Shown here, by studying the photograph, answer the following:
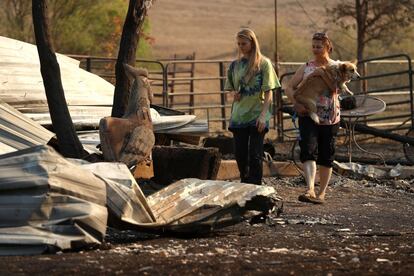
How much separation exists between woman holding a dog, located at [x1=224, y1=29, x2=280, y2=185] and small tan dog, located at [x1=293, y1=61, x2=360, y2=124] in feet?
1.33

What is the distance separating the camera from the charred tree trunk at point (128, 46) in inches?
428

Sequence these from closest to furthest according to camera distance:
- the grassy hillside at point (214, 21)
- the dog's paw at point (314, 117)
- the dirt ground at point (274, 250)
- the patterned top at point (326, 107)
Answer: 1. the dirt ground at point (274, 250)
2. the dog's paw at point (314, 117)
3. the patterned top at point (326, 107)
4. the grassy hillside at point (214, 21)

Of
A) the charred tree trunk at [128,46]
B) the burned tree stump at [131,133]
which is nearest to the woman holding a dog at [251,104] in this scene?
the burned tree stump at [131,133]

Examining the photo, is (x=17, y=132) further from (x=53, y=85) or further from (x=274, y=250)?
(x=274, y=250)

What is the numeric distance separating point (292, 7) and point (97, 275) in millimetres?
84708

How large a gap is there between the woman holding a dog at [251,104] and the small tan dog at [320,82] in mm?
404

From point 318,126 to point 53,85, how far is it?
2.61 metres

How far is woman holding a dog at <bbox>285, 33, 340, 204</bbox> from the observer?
425 inches

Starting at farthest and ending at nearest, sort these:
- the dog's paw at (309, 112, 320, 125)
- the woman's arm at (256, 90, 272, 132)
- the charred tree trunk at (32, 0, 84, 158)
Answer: the dog's paw at (309, 112, 320, 125), the charred tree trunk at (32, 0, 84, 158), the woman's arm at (256, 90, 272, 132)

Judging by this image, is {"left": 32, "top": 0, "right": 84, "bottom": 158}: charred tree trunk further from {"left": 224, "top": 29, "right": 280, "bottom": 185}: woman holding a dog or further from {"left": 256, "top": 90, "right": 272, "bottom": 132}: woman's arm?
{"left": 256, "top": 90, "right": 272, "bottom": 132}: woman's arm

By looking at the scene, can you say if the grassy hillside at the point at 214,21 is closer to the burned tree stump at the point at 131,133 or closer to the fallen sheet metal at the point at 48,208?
the burned tree stump at the point at 131,133

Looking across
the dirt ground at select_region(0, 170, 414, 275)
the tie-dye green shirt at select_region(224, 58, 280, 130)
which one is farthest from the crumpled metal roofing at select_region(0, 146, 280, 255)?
the tie-dye green shirt at select_region(224, 58, 280, 130)

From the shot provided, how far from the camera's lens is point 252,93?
10461 millimetres

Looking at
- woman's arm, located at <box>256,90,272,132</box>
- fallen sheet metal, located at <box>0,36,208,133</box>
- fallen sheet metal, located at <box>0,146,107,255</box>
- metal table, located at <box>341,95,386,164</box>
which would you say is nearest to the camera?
fallen sheet metal, located at <box>0,146,107,255</box>
